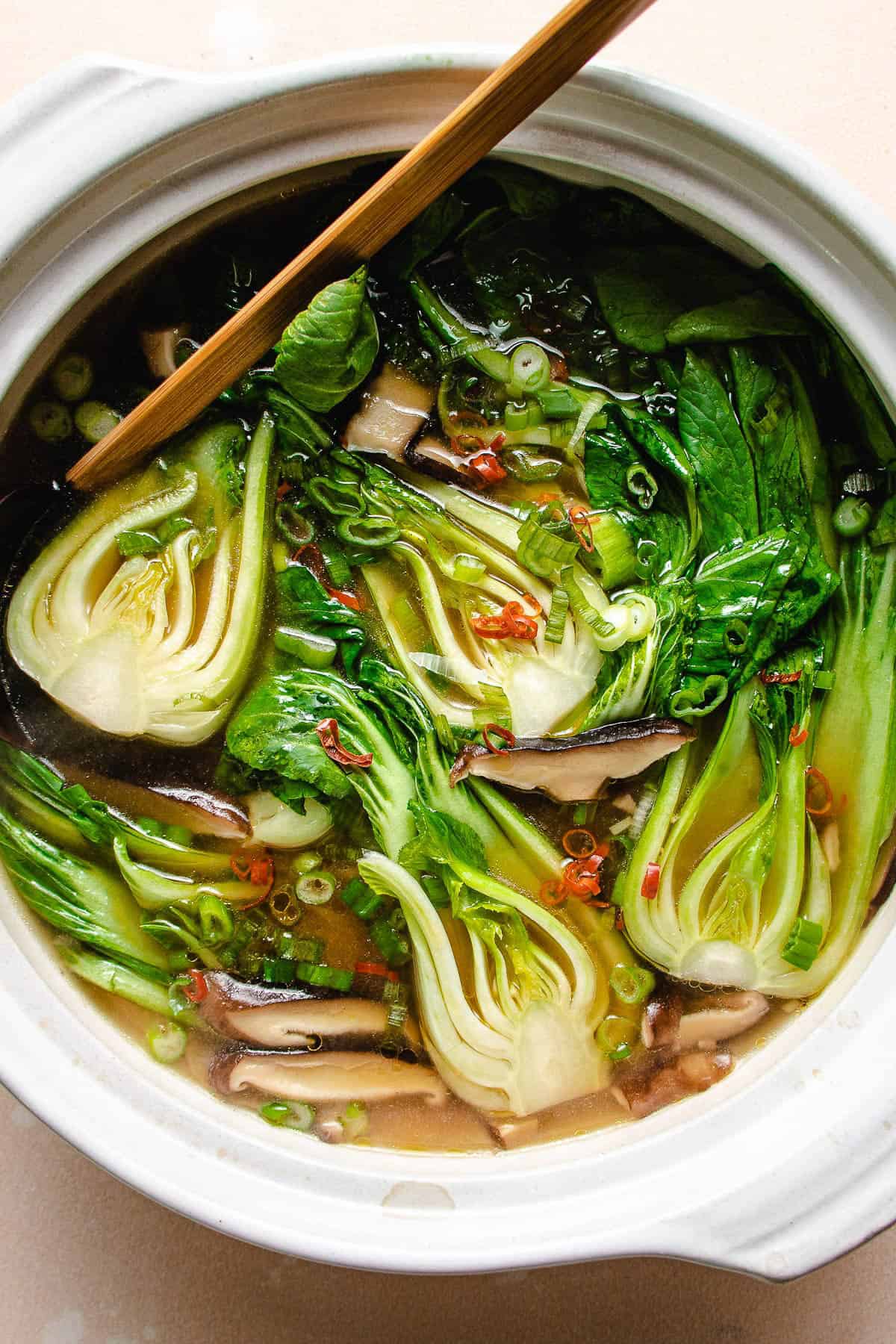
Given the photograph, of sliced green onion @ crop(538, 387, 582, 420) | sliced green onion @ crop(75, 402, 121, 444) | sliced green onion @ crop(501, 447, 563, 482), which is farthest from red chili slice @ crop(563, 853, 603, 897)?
sliced green onion @ crop(75, 402, 121, 444)

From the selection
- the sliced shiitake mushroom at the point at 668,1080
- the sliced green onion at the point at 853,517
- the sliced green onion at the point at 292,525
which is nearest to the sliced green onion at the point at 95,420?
the sliced green onion at the point at 292,525

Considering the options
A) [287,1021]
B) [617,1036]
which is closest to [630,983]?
[617,1036]

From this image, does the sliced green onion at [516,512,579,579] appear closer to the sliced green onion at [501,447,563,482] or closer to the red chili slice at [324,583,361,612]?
the sliced green onion at [501,447,563,482]

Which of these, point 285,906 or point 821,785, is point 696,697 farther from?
point 285,906

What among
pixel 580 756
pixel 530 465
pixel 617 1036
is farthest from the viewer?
pixel 530 465

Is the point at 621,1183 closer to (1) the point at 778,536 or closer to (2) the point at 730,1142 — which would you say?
(2) the point at 730,1142
